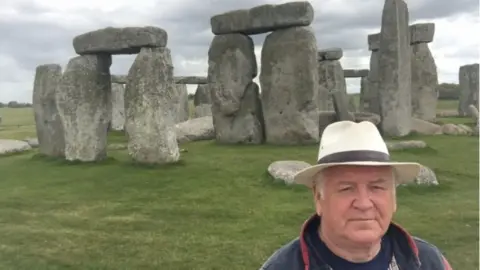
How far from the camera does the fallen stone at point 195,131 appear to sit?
20.4 meters

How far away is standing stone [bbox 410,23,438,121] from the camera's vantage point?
25.6 metres

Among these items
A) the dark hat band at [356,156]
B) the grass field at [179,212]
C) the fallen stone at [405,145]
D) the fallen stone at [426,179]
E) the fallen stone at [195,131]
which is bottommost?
the grass field at [179,212]

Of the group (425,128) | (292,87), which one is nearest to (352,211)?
(292,87)

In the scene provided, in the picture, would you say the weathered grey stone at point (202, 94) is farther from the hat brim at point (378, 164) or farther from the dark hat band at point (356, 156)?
the dark hat band at point (356, 156)

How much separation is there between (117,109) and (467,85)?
16.2 m

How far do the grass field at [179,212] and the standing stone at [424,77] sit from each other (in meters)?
10.6

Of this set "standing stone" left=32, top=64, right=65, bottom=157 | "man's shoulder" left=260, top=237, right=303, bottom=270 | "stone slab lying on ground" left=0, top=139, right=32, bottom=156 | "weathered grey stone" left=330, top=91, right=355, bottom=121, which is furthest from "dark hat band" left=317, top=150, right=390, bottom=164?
"stone slab lying on ground" left=0, top=139, right=32, bottom=156

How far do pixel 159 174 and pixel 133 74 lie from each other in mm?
2476

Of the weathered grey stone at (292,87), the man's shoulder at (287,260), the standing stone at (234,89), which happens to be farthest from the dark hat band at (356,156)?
the standing stone at (234,89)

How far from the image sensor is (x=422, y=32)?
26.0 m

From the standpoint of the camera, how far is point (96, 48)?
1485 centimetres

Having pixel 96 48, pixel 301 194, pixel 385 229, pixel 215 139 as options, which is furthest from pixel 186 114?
pixel 385 229

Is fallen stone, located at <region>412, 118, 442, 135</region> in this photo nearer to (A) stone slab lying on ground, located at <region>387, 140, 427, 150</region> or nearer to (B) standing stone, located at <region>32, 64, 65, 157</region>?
(A) stone slab lying on ground, located at <region>387, 140, 427, 150</region>

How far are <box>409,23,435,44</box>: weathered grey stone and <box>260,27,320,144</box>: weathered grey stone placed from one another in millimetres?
9616
